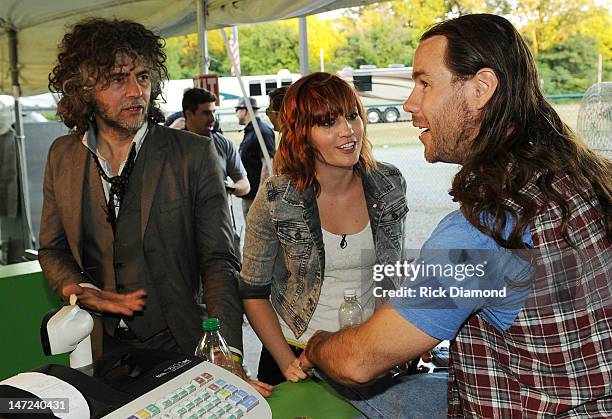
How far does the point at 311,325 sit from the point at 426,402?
23.1 inches

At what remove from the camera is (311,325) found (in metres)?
1.84

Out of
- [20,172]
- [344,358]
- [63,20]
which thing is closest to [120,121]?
[344,358]

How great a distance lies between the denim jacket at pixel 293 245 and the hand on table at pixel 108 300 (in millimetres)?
426

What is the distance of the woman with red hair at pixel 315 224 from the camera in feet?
6.01

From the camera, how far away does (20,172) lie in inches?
243

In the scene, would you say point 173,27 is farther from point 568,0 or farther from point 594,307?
point 594,307

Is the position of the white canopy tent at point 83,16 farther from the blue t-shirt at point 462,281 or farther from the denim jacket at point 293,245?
the blue t-shirt at point 462,281

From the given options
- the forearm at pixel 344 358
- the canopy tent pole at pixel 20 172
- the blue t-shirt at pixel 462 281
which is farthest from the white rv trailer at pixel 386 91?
the canopy tent pole at pixel 20 172

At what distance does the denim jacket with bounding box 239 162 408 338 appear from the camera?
71.9 inches

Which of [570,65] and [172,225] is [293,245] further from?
[570,65]

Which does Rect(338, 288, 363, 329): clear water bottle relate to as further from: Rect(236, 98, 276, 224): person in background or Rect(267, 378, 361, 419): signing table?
Rect(236, 98, 276, 224): person in background

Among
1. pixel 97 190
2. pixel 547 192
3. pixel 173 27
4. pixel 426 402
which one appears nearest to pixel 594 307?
pixel 547 192

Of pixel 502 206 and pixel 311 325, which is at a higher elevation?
pixel 502 206

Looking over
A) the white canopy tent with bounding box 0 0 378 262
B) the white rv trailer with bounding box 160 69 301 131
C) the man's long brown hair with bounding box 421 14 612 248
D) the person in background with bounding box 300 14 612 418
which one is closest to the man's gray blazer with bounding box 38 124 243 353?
the person in background with bounding box 300 14 612 418
